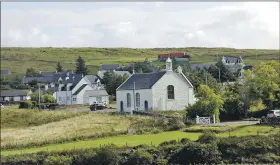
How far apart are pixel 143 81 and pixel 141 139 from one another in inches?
614

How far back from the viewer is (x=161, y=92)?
4650cm

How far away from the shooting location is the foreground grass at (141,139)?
1206 inches

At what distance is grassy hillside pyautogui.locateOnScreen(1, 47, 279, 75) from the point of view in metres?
73.2

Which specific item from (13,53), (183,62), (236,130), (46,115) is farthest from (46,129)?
(13,53)

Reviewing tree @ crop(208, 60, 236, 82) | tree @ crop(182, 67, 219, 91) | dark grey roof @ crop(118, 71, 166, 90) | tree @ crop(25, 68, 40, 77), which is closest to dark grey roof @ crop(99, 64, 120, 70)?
tree @ crop(25, 68, 40, 77)

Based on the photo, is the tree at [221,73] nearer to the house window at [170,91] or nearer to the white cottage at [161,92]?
the white cottage at [161,92]

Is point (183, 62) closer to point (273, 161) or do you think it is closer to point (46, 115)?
point (46, 115)

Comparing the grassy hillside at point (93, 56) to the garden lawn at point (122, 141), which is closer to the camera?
the garden lawn at point (122, 141)

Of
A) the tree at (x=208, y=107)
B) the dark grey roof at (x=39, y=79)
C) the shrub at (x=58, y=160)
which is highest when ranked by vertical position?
the dark grey roof at (x=39, y=79)

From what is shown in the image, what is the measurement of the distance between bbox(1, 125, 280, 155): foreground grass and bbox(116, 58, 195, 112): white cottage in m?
12.4

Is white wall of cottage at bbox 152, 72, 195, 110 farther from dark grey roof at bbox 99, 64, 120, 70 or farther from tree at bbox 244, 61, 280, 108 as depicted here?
dark grey roof at bbox 99, 64, 120, 70

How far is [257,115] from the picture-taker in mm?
39562

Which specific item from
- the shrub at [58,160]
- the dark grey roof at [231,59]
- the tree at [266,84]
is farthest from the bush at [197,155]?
the dark grey roof at [231,59]

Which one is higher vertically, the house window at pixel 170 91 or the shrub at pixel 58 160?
the house window at pixel 170 91
